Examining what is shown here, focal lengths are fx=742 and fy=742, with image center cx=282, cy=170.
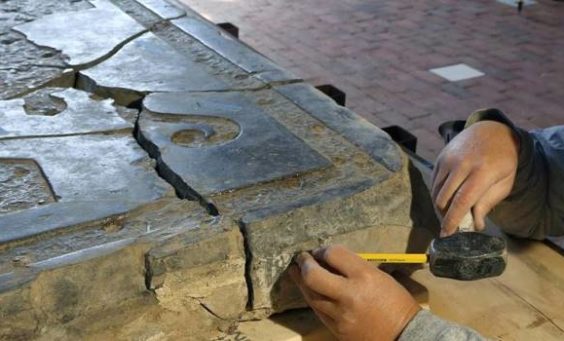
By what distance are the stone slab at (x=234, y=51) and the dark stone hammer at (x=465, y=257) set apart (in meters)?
0.80

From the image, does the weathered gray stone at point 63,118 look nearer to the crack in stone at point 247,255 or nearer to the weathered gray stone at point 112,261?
the weathered gray stone at point 112,261

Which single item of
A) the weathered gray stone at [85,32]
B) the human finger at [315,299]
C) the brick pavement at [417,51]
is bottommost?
the brick pavement at [417,51]

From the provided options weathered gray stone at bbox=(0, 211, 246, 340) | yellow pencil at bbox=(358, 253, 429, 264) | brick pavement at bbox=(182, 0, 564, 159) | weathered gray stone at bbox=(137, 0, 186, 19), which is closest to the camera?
weathered gray stone at bbox=(0, 211, 246, 340)

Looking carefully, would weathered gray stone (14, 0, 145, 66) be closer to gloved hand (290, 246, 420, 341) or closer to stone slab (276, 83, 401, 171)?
stone slab (276, 83, 401, 171)

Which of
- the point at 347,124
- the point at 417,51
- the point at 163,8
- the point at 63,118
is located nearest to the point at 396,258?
the point at 347,124

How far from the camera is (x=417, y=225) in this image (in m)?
1.61

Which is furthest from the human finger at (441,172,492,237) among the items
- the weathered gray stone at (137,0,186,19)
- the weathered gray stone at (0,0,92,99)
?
the weathered gray stone at (137,0,186,19)

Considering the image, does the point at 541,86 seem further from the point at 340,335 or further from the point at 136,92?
the point at 340,335

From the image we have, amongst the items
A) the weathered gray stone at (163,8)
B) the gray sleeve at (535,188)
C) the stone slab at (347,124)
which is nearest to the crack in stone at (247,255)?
the stone slab at (347,124)

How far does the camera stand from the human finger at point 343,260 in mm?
1356

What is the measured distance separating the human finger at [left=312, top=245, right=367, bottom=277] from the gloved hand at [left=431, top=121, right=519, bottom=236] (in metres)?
0.25

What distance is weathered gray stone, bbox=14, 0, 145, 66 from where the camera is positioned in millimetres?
2234

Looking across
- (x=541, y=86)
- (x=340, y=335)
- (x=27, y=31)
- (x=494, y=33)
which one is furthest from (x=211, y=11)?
(x=340, y=335)

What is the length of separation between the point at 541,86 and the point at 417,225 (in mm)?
2748
